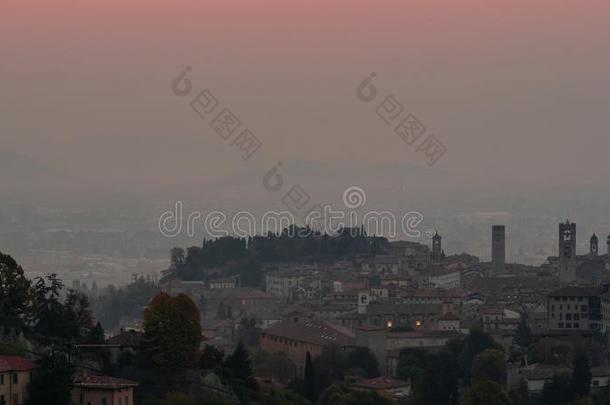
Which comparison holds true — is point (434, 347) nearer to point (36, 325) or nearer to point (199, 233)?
point (36, 325)

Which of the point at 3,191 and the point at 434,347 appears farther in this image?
the point at 3,191

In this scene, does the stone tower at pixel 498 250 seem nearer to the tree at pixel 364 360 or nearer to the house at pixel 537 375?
the tree at pixel 364 360

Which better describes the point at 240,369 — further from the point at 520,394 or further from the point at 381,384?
the point at 520,394

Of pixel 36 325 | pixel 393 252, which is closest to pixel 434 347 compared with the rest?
pixel 36 325

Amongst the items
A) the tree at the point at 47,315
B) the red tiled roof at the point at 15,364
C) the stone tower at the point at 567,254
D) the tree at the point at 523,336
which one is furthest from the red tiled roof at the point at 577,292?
the red tiled roof at the point at 15,364
